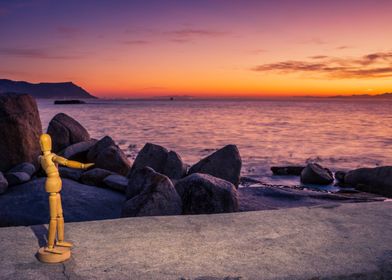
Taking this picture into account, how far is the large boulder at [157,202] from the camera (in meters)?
5.58

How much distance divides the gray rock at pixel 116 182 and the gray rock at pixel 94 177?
0.79ft

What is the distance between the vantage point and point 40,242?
11.1 ft

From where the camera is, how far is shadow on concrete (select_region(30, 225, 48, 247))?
3368mm

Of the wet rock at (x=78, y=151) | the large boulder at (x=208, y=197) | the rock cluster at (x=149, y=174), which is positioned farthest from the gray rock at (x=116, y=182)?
the wet rock at (x=78, y=151)

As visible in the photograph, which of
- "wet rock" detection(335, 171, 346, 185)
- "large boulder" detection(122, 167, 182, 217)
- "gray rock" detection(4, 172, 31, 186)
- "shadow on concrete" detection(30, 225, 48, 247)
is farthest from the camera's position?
"wet rock" detection(335, 171, 346, 185)

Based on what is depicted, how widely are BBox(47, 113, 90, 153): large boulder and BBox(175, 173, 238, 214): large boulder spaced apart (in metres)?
7.32

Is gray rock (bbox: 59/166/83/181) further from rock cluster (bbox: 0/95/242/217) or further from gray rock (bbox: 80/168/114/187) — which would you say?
gray rock (bbox: 80/168/114/187)

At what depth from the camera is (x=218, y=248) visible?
3324mm

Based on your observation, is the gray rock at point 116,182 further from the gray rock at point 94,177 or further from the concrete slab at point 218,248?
the concrete slab at point 218,248

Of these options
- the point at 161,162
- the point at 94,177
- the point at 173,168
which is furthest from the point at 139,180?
the point at 161,162

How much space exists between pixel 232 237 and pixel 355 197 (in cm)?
815

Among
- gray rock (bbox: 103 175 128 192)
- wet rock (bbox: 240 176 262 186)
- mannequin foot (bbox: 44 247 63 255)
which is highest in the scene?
mannequin foot (bbox: 44 247 63 255)

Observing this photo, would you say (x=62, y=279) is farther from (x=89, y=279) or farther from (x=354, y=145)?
(x=354, y=145)

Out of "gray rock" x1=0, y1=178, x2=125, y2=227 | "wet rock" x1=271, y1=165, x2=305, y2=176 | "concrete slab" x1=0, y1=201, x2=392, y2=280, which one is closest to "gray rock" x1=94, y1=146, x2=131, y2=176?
"gray rock" x1=0, y1=178, x2=125, y2=227
